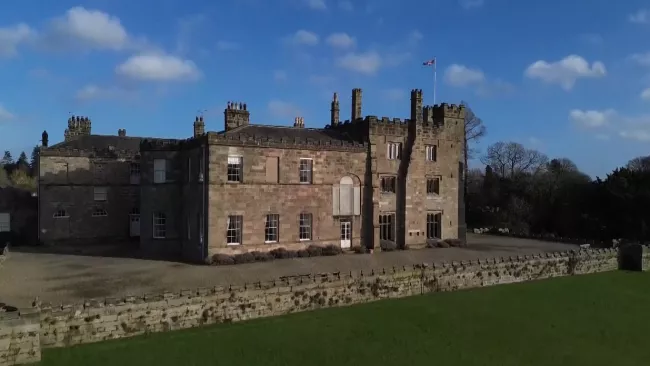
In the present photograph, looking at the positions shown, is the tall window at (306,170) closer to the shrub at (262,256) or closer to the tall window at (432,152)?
the shrub at (262,256)

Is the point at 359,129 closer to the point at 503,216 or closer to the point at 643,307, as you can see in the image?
the point at 643,307

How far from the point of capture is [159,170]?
28.9 meters

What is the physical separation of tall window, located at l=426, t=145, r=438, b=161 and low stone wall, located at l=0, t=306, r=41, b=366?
83.6 ft

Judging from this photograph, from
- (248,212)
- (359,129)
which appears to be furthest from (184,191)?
(359,129)

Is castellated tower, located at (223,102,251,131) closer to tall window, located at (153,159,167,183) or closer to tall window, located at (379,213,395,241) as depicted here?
tall window, located at (153,159,167,183)

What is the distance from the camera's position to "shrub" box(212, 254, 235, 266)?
24938 mm

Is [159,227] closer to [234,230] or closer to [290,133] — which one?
[234,230]

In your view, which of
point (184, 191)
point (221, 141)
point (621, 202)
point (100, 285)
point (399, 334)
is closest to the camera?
point (399, 334)

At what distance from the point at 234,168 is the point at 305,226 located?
5501 millimetres

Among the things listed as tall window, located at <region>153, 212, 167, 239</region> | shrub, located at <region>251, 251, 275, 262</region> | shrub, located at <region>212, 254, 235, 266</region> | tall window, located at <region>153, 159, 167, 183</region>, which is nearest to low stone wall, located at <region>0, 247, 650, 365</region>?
shrub, located at <region>212, 254, 235, 266</region>

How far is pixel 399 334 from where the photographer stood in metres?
17.4

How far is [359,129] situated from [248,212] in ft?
31.7

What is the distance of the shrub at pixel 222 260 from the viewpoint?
2494cm

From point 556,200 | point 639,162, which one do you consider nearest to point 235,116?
point 556,200
